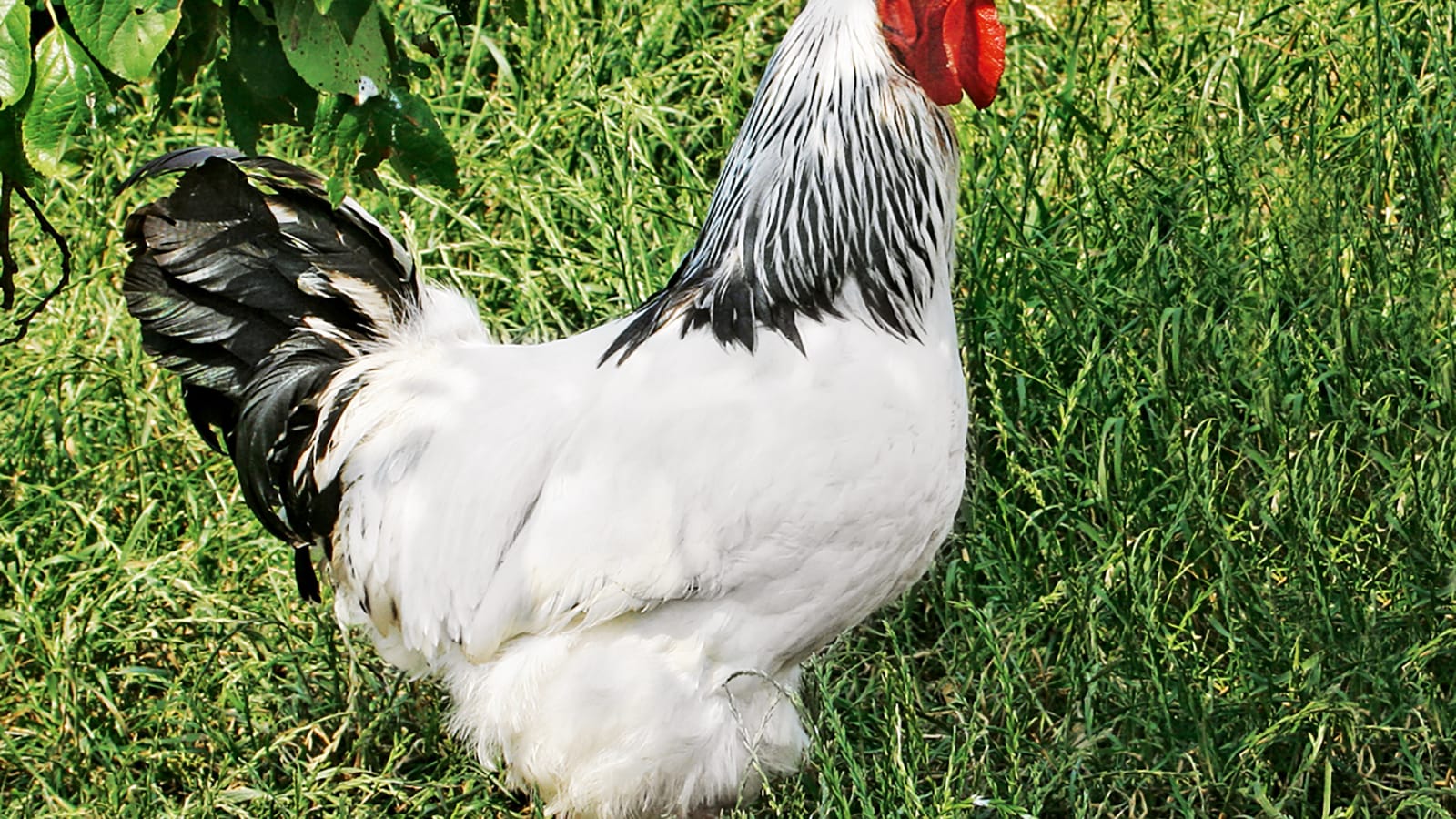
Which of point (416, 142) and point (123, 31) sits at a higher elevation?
point (123, 31)

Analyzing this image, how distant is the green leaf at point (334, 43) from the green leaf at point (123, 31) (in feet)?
0.52

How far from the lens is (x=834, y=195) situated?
9.43ft

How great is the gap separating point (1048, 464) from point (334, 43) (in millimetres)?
2298

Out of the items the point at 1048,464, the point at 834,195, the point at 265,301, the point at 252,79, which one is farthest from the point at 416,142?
the point at 1048,464

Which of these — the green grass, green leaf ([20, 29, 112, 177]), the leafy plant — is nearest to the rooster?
the green grass

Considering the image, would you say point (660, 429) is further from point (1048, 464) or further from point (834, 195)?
point (1048, 464)

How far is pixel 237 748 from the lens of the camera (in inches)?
144

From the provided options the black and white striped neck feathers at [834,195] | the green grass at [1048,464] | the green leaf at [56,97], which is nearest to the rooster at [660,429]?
the black and white striped neck feathers at [834,195]

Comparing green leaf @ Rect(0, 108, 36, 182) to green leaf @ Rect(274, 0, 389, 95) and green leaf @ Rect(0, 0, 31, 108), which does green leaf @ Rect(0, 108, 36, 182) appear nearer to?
green leaf @ Rect(0, 0, 31, 108)

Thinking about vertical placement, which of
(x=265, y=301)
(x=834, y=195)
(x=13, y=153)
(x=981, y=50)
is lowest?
(x=265, y=301)

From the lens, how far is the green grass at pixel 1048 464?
10.4 feet

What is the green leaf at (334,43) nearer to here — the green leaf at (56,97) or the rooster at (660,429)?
the green leaf at (56,97)

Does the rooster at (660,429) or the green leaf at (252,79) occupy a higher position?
the green leaf at (252,79)

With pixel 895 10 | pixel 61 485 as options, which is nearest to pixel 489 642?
pixel 895 10
